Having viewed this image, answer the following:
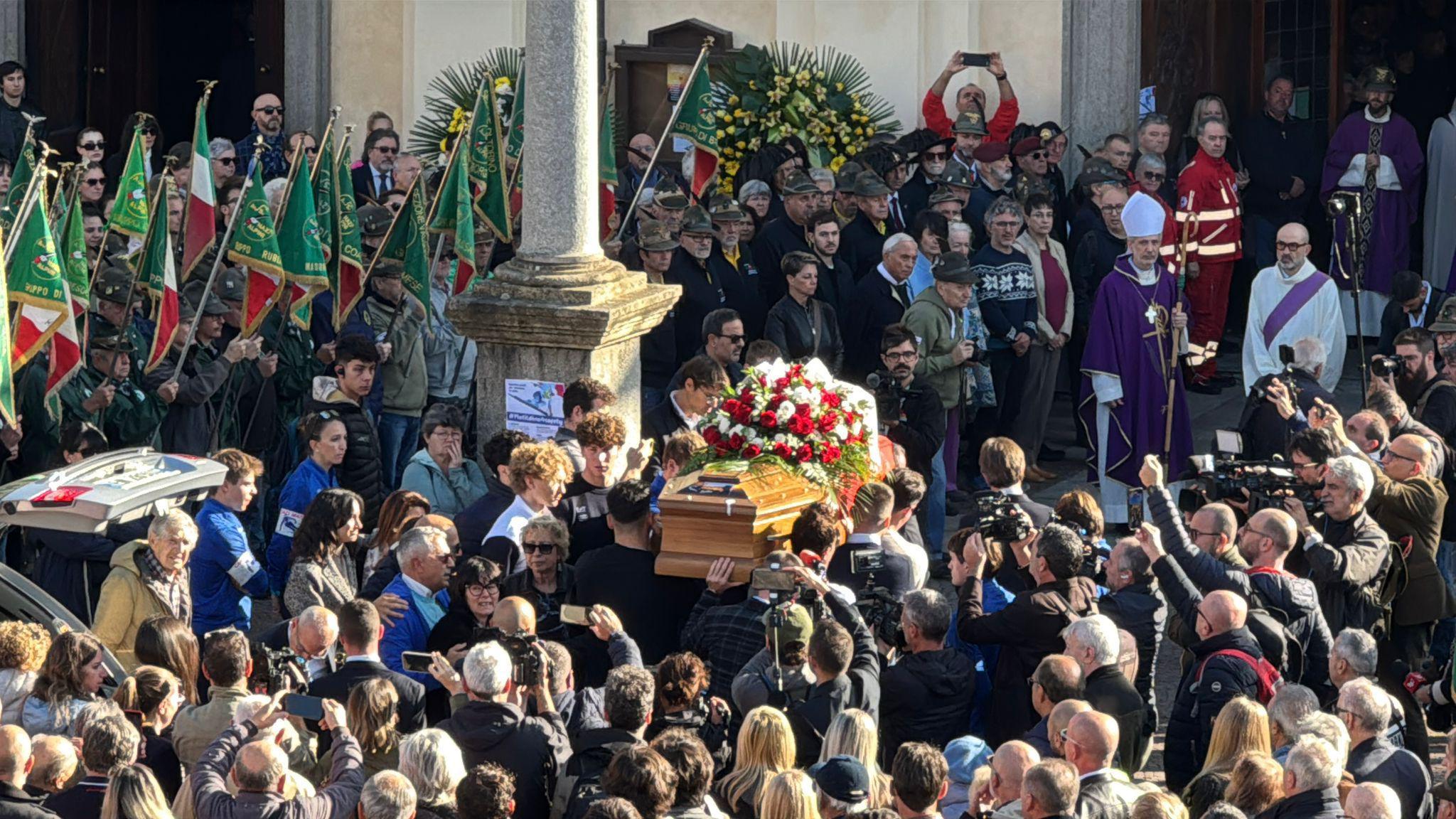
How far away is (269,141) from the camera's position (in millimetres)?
18188

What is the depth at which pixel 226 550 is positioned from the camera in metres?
10.9

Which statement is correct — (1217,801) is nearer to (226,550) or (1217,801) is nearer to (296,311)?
(226,550)

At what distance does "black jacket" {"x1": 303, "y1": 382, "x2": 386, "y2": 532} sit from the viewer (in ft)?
41.6

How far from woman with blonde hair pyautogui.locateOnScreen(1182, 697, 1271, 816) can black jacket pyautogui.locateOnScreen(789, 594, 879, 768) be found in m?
1.17

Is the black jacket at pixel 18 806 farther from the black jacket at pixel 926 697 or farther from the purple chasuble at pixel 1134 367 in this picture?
the purple chasuble at pixel 1134 367

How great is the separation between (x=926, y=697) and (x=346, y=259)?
5.60 m

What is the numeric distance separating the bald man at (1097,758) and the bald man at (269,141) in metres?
10.5

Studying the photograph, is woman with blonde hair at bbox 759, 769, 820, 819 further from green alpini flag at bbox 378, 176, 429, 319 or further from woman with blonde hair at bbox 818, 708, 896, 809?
green alpini flag at bbox 378, 176, 429, 319

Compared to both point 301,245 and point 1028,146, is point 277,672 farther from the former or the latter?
point 1028,146

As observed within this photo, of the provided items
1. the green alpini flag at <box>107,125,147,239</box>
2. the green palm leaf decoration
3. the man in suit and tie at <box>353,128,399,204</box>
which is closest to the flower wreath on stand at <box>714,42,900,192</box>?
the green palm leaf decoration

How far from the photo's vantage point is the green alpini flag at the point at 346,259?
14.1m

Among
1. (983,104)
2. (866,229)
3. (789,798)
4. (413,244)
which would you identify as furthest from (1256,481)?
(983,104)

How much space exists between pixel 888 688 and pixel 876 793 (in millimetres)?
1280

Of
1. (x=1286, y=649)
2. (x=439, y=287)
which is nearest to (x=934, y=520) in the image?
(x=439, y=287)
